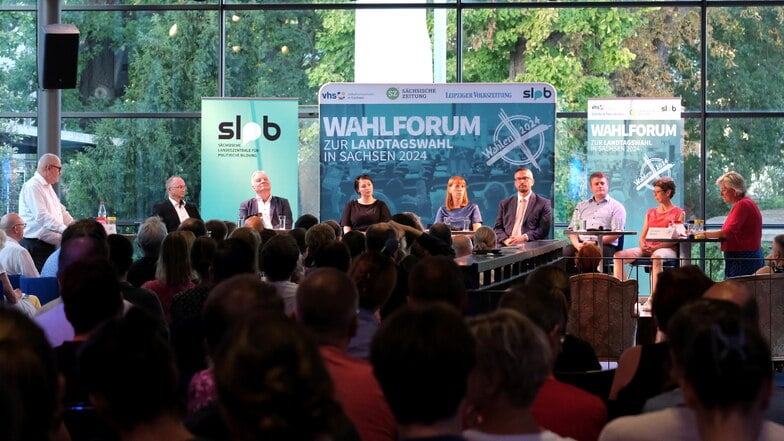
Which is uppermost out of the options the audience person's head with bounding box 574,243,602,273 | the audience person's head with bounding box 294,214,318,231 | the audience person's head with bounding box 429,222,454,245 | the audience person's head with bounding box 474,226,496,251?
the audience person's head with bounding box 429,222,454,245

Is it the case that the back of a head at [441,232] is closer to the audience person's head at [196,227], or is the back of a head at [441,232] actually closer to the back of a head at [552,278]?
the audience person's head at [196,227]

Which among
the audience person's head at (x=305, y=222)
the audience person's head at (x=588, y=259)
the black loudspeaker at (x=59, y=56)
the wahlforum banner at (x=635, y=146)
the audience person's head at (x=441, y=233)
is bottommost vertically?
the audience person's head at (x=588, y=259)

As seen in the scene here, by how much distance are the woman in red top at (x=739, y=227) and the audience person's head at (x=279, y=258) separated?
22.5 feet

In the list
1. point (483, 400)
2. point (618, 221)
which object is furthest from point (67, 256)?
point (618, 221)

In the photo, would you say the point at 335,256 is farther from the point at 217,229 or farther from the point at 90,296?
the point at 217,229

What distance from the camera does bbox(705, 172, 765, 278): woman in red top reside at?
10.9 meters

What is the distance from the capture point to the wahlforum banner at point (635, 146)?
44.8 feet

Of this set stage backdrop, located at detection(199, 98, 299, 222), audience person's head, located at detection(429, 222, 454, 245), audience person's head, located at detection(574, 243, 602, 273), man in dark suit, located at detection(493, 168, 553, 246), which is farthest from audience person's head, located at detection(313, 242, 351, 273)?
stage backdrop, located at detection(199, 98, 299, 222)

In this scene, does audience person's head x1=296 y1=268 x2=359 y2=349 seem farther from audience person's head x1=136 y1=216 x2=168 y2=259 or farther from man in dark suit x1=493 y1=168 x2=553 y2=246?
man in dark suit x1=493 y1=168 x2=553 y2=246

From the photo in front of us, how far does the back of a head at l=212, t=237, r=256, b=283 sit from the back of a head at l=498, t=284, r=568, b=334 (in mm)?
1625

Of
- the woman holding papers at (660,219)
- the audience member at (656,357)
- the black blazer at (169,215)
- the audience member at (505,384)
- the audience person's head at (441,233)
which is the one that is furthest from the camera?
the black blazer at (169,215)

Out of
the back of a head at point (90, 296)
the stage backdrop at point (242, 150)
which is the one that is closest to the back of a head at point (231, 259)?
the back of a head at point (90, 296)

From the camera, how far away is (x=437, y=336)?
2033 millimetres

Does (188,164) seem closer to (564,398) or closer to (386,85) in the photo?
(386,85)
